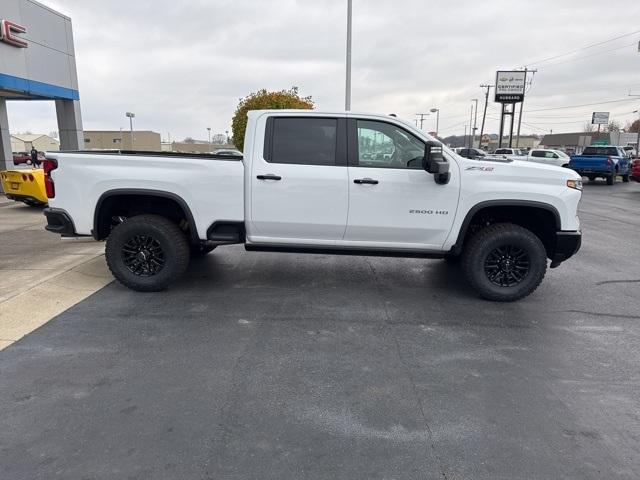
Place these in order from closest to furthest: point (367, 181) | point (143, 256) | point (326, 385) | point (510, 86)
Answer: point (326, 385)
point (367, 181)
point (143, 256)
point (510, 86)

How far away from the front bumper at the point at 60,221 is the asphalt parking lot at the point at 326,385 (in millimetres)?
843

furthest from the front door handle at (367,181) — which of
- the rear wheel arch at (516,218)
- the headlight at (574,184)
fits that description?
the headlight at (574,184)

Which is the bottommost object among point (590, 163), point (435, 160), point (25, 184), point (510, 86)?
point (25, 184)

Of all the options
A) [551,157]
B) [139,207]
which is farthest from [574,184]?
[551,157]

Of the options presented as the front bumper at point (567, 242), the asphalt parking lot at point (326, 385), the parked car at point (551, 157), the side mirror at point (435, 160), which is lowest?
the asphalt parking lot at point (326, 385)

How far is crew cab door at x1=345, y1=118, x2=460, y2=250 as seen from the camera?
5070 millimetres

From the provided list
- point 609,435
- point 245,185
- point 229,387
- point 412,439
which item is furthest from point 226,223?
point 609,435

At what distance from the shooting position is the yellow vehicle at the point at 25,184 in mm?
11727

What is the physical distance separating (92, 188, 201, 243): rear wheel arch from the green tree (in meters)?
21.8

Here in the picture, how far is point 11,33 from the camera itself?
13734 millimetres

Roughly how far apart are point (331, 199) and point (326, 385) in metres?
2.26

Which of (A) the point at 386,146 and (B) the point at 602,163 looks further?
(B) the point at 602,163

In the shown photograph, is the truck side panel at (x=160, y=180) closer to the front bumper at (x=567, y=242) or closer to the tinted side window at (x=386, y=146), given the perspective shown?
the tinted side window at (x=386, y=146)

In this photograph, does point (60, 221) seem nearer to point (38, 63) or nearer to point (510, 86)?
point (38, 63)
